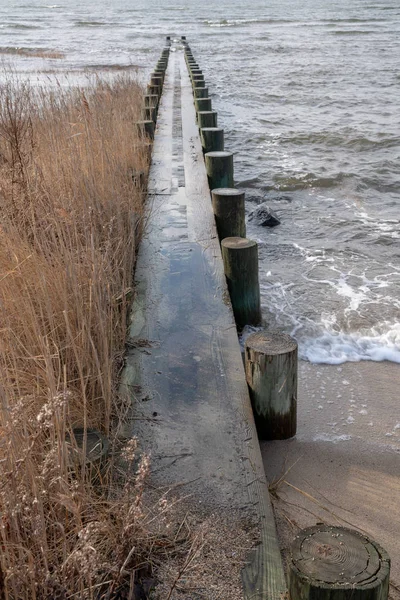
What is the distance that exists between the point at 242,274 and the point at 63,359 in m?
1.95

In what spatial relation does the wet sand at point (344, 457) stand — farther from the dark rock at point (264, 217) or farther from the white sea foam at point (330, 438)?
the dark rock at point (264, 217)

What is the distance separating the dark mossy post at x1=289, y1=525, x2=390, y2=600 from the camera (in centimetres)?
192

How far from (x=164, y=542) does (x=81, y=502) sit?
37 cm

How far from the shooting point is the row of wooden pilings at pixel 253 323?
11.1 feet

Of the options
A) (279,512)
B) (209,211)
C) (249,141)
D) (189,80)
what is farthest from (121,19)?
(279,512)

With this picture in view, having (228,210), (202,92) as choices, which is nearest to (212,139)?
(228,210)

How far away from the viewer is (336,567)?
6.54 feet

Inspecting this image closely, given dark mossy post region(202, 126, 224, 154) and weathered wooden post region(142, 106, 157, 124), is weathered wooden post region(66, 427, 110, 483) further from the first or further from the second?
weathered wooden post region(142, 106, 157, 124)

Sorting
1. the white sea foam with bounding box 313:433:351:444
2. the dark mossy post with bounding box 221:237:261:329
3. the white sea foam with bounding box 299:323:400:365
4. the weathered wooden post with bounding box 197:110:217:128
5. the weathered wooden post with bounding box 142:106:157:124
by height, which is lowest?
the white sea foam with bounding box 299:323:400:365

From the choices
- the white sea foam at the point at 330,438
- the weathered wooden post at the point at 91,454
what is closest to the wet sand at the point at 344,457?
the white sea foam at the point at 330,438

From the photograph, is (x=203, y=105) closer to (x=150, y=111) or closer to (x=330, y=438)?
(x=150, y=111)

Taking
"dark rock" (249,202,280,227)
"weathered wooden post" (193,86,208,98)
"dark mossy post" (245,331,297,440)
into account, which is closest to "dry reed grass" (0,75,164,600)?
"dark mossy post" (245,331,297,440)

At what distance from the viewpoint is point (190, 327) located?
404 centimetres

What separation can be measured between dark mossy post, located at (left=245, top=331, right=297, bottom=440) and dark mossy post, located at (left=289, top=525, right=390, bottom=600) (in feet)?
4.28
